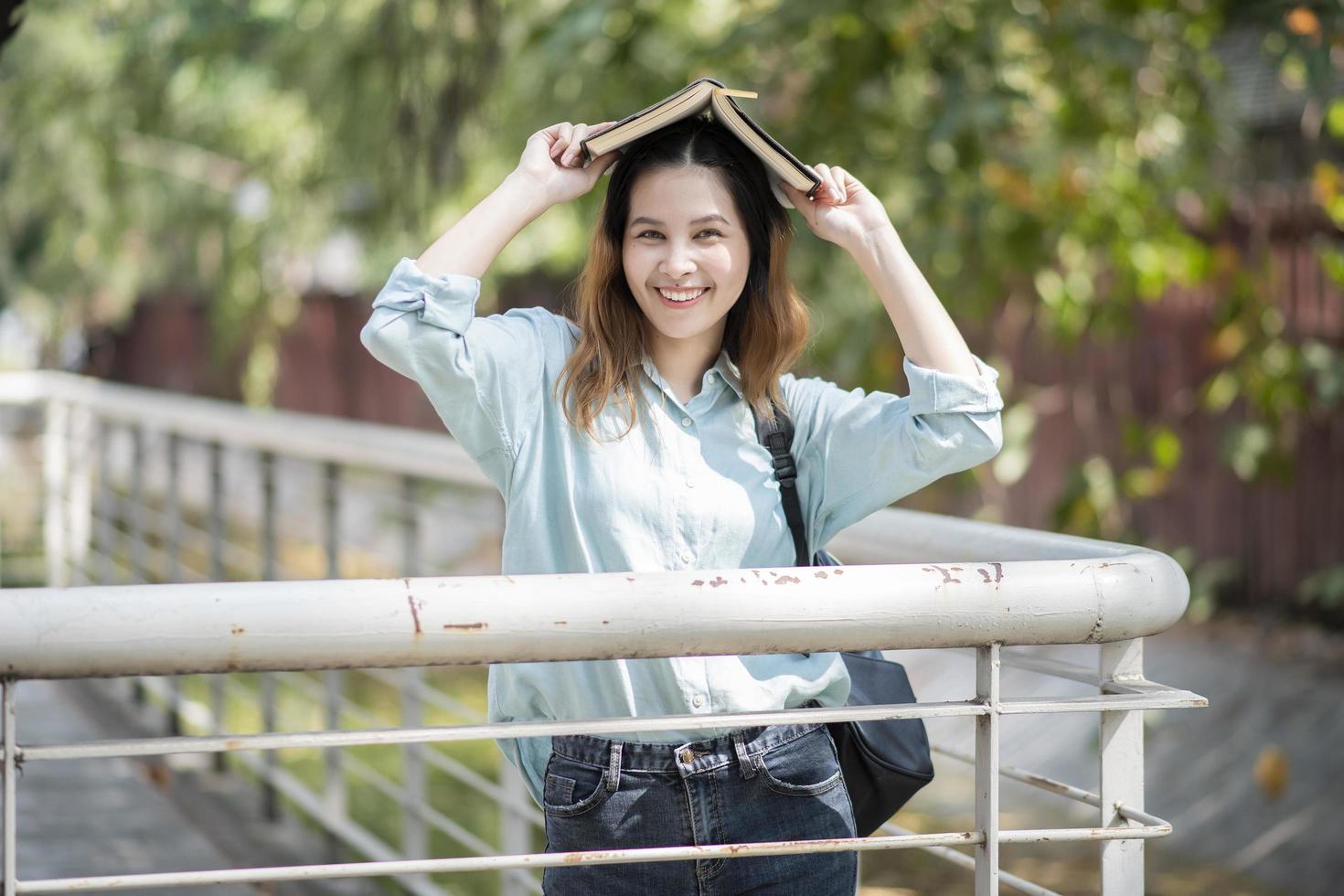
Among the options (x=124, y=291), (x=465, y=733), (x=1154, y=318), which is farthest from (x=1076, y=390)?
(x=124, y=291)

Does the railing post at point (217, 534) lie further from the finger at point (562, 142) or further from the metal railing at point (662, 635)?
the metal railing at point (662, 635)

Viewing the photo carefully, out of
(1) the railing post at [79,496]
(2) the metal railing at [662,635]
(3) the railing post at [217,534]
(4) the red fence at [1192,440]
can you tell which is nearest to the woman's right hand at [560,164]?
(2) the metal railing at [662,635]

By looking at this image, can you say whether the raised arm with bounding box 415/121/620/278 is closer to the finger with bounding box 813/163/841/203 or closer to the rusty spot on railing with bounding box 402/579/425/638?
the finger with bounding box 813/163/841/203

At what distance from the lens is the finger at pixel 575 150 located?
5.76 ft

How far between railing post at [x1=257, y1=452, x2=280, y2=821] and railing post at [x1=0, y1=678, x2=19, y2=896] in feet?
8.20

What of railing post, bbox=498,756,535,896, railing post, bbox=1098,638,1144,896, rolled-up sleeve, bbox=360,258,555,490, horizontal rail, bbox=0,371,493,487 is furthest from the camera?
horizontal rail, bbox=0,371,493,487

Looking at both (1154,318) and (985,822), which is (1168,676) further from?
(985,822)

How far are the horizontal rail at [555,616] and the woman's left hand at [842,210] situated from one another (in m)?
0.54

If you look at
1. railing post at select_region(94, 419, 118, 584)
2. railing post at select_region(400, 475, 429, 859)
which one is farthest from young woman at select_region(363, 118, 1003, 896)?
railing post at select_region(94, 419, 118, 584)

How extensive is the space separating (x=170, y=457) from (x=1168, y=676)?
14.0ft

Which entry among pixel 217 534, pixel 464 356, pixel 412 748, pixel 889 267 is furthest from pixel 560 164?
pixel 217 534

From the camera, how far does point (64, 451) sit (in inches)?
221

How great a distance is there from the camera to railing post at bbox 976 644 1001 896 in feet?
4.62

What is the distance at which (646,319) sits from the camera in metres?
1.83
